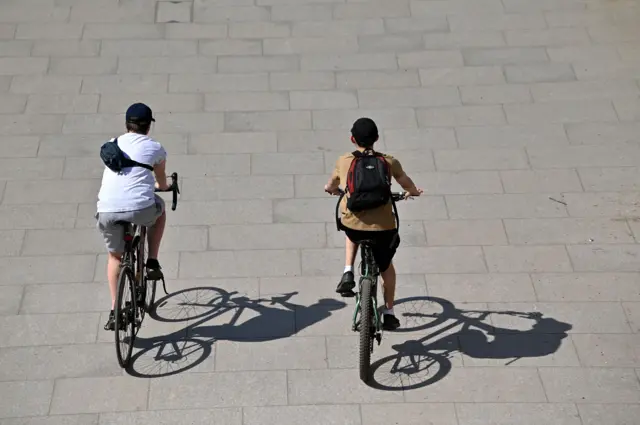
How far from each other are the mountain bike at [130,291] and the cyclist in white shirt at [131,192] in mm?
77

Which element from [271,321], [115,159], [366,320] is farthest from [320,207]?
[115,159]

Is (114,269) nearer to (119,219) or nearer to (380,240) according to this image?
(119,219)

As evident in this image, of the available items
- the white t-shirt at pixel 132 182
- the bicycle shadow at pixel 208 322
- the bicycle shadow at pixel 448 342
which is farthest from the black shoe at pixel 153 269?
the bicycle shadow at pixel 448 342

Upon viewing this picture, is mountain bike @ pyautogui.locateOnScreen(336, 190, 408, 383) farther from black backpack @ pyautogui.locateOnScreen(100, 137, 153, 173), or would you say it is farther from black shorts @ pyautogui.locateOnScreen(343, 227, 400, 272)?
black backpack @ pyautogui.locateOnScreen(100, 137, 153, 173)

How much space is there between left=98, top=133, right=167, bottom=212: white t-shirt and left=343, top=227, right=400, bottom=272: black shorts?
141cm

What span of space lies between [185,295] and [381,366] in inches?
68.8

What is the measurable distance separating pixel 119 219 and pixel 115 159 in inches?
16.1

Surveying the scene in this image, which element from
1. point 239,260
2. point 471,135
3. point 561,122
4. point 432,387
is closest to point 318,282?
point 239,260

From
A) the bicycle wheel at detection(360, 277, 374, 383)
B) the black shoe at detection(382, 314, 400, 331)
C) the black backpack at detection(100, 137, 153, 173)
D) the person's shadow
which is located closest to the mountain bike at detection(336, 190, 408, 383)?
the bicycle wheel at detection(360, 277, 374, 383)

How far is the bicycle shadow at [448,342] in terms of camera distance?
237 inches

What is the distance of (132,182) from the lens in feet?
18.5

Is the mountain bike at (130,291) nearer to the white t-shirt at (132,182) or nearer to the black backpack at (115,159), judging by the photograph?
the white t-shirt at (132,182)

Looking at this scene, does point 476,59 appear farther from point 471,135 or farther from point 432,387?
point 432,387

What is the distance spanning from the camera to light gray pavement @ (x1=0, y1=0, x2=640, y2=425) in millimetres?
5914
